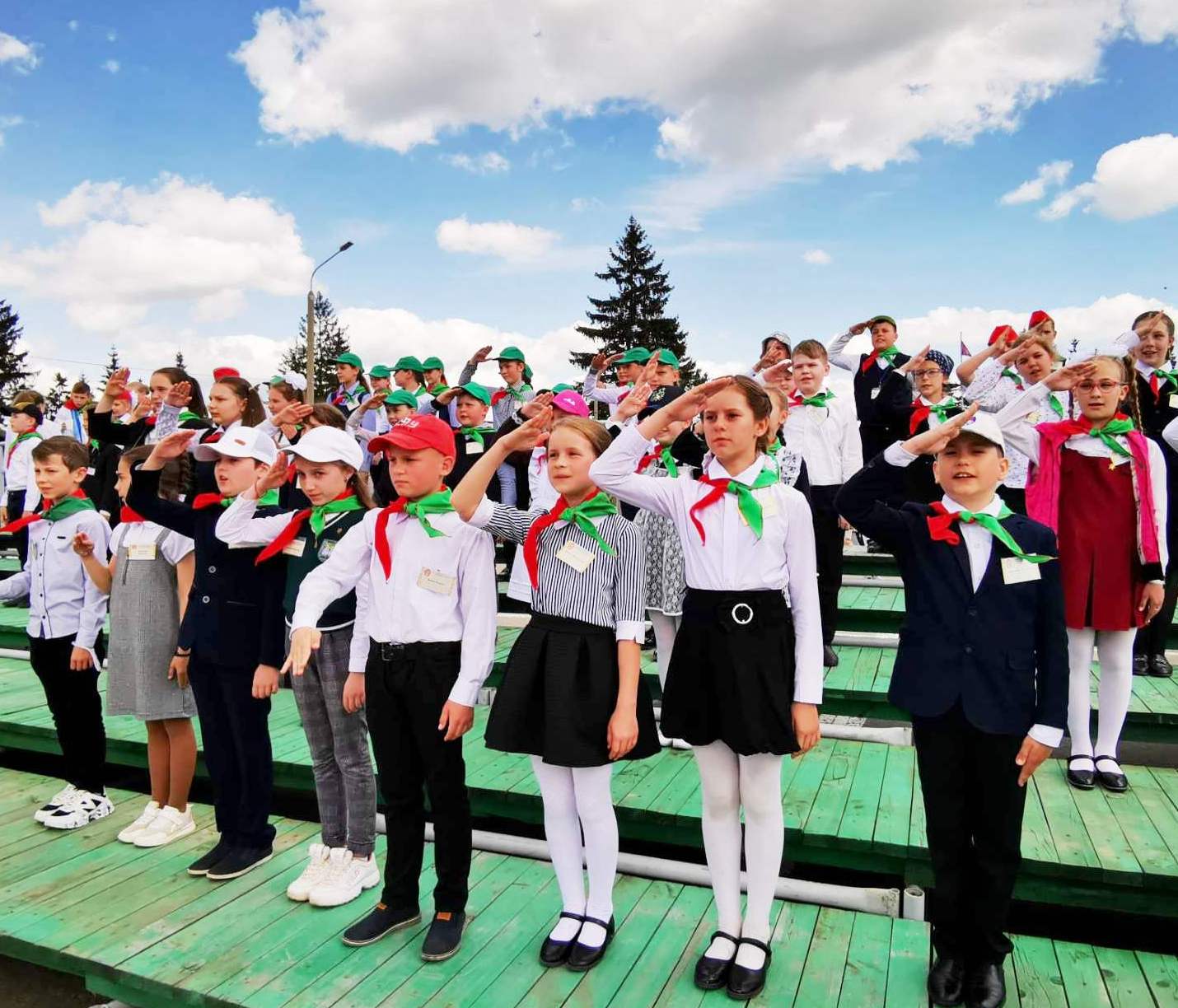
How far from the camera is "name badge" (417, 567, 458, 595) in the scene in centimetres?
299

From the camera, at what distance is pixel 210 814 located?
4.39 meters

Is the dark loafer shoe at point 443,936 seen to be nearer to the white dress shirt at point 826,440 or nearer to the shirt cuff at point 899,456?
the shirt cuff at point 899,456

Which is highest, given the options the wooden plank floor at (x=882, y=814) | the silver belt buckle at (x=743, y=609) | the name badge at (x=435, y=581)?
the name badge at (x=435, y=581)

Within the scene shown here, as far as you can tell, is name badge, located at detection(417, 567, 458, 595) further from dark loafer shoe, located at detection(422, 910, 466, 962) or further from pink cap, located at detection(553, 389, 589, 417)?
dark loafer shoe, located at detection(422, 910, 466, 962)

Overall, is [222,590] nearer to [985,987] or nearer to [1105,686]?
[985,987]

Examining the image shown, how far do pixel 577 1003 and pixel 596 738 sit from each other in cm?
85

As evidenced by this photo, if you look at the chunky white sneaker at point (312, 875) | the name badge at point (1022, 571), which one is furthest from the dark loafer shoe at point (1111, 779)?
the chunky white sneaker at point (312, 875)

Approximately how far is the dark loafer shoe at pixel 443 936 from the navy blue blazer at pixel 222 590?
1.27 m

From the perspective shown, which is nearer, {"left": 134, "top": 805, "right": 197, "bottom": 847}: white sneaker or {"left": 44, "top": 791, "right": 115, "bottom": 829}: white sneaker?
{"left": 134, "top": 805, "right": 197, "bottom": 847}: white sneaker

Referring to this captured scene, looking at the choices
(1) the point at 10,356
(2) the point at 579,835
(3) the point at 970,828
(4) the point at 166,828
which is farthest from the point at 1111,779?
(1) the point at 10,356

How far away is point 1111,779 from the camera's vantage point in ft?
12.3

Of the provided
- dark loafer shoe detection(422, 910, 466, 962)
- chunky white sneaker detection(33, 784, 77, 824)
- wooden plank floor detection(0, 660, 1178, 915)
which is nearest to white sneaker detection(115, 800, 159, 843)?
chunky white sneaker detection(33, 784, 77, 824)

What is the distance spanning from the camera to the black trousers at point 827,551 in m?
5.11

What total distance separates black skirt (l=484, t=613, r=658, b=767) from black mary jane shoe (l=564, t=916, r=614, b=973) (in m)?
0.68
